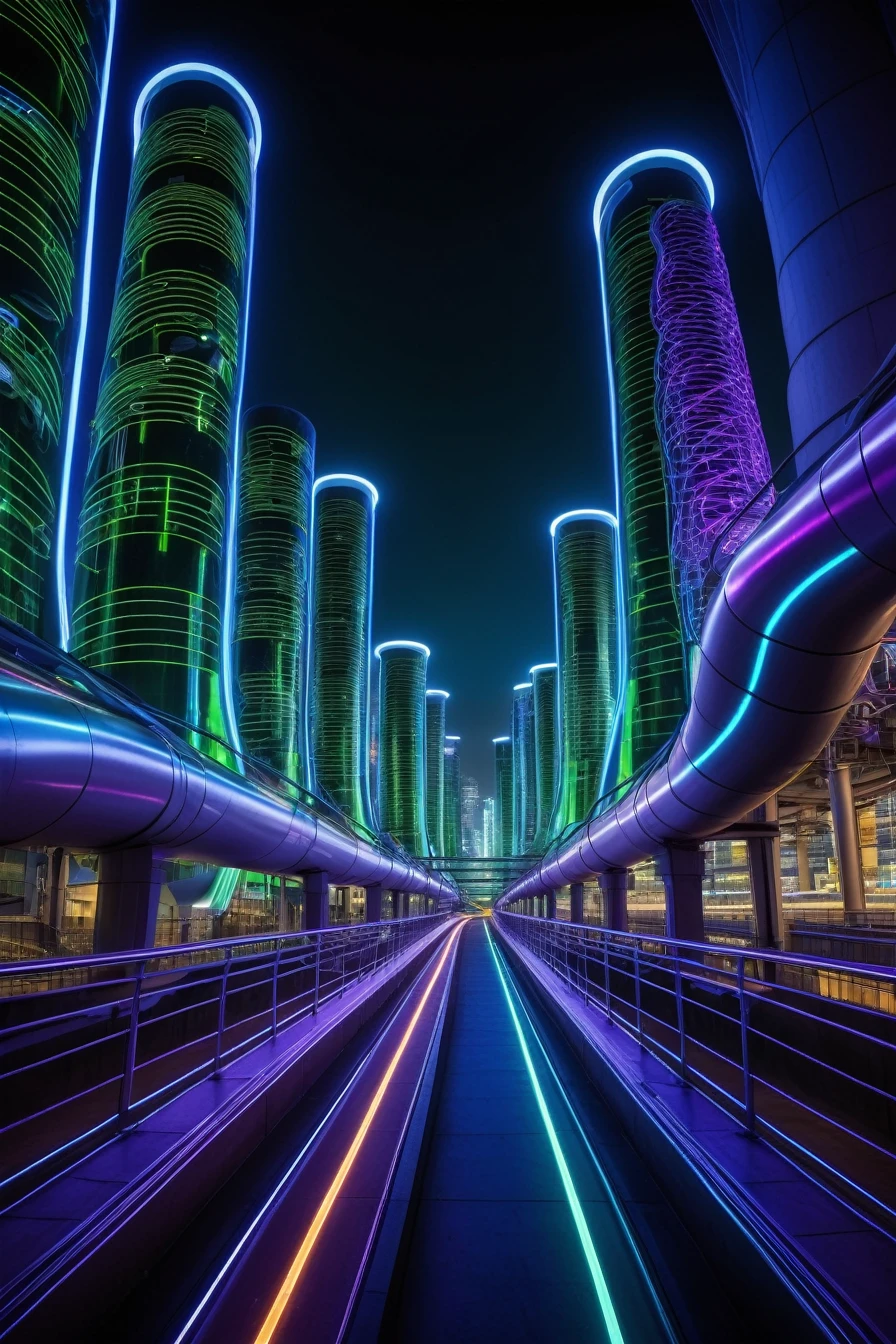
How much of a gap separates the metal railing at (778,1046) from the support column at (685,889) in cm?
123

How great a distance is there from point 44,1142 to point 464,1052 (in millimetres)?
4076

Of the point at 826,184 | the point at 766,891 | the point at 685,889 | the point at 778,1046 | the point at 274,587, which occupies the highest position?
the point at 274,587

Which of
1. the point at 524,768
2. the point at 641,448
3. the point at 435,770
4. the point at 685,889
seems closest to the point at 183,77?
the point at 641,448

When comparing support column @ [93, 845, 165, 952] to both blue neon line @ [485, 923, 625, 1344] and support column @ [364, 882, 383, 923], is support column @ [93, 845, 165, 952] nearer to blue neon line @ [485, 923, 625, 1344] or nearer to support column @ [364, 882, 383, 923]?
blue neon line @ [485, 923, 625, 1344]

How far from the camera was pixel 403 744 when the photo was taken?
97.4 metres

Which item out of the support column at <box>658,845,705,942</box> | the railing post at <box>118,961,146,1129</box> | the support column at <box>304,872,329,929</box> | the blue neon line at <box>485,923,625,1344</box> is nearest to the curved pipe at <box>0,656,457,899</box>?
the railing post at <box>118,961,146,1129</box>

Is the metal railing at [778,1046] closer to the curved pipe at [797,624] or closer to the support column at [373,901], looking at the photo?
the curved pipe at [797,624]

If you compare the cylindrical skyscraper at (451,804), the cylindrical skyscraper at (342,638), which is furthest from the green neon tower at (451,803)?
the cylindrical skyscraper at (342,638)

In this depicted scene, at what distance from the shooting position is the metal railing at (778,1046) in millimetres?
4055

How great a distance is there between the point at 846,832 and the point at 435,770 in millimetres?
106544

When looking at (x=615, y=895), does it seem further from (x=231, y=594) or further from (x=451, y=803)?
(x=451, y=803)

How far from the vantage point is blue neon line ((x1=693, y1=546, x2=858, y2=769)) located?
5132 mm

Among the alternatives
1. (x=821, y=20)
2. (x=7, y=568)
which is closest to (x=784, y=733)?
(x=821, y=20)

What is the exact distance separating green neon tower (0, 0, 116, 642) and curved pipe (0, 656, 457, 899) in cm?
679
